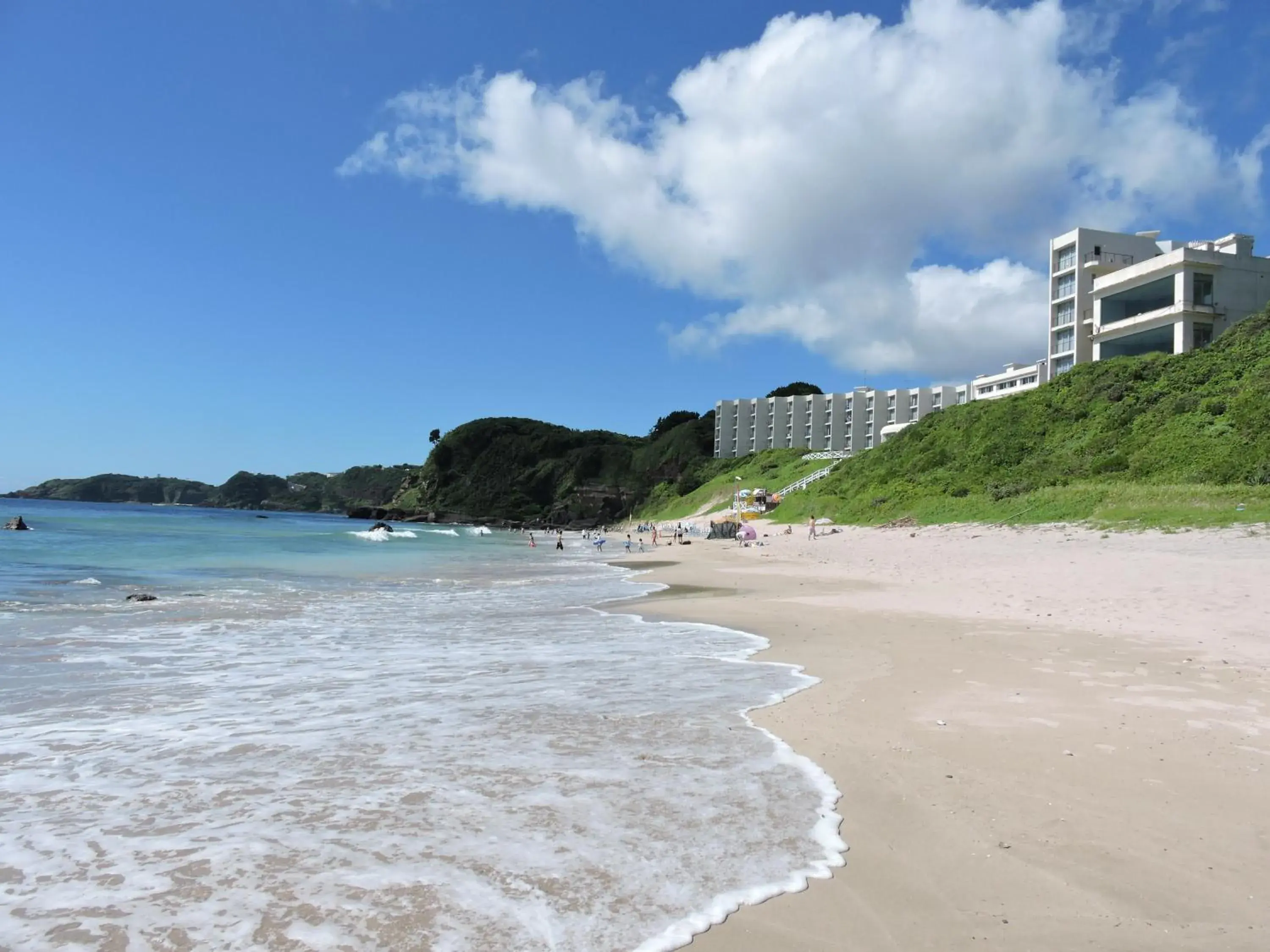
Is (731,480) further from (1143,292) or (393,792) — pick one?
(393,792)

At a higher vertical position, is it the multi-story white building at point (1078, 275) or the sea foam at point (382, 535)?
the multi-story white building at point (1078, 275)

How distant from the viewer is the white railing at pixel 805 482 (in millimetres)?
66500

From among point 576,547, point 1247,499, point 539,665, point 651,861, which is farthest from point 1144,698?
point 576,547

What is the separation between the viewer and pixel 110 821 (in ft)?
15.0

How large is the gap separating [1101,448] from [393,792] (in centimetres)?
3637

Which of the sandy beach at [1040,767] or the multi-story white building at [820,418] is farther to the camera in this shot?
the multi-story white building at [820,418]

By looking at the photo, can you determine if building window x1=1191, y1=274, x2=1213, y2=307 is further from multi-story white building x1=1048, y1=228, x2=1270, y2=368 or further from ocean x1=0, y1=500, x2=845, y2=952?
ocean x1=0, y1=500, x2=845, y2=952

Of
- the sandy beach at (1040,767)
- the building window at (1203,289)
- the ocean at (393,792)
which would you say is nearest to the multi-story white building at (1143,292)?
the building window at (1203,289)

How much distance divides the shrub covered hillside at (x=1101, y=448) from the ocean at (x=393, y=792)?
19.9 metres

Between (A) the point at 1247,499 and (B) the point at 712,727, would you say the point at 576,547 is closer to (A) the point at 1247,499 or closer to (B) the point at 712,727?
(A) the point at 1247,499

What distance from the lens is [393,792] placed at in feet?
16.4

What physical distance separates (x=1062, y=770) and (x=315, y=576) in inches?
963

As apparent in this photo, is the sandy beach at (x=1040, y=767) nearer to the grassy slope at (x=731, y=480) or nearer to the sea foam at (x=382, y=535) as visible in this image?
the sea foam at (x=382, y=535)

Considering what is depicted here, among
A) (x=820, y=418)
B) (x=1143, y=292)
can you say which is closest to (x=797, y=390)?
(x=820, y=418)
